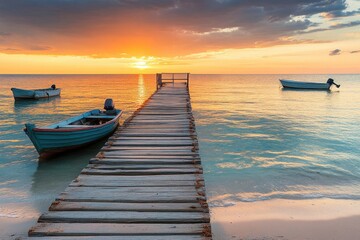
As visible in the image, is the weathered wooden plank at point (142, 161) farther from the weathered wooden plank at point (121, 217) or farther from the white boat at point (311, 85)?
the white boat at point (311, 85)

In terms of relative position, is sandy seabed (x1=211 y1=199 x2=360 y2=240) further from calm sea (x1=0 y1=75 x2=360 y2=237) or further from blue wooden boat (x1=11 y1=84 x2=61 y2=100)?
blue wooden boat (x1=11 y1=84 x2=61 y2=100)

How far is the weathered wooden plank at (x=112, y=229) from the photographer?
402 centimetres

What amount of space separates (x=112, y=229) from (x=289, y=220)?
198 inches

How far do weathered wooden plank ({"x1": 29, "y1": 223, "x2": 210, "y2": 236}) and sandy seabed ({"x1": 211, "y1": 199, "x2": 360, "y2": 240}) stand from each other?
8.45 feet

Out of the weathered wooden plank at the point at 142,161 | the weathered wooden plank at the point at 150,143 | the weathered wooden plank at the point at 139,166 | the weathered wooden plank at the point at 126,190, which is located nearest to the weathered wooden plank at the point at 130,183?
the weathered wooden plank at the point at 126,190

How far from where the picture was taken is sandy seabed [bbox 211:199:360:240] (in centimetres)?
649

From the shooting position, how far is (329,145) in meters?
16.2

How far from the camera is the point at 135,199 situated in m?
5.00

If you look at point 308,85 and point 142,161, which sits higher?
point 308,85

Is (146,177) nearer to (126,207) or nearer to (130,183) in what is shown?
(130,183)

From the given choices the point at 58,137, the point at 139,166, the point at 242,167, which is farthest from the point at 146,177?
the point at 58,137

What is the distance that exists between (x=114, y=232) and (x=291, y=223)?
16.2 feet

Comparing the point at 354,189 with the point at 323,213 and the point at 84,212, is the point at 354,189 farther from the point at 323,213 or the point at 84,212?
the point at 84,212

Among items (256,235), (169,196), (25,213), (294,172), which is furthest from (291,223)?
(25,213)
